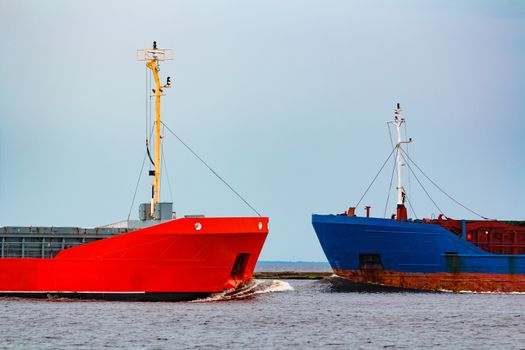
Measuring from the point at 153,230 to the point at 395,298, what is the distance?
1272 cm

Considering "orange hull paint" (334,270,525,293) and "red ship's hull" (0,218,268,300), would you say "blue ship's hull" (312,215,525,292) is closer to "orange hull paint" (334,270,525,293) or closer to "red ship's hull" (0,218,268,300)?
"orange hull paint" (334,270,525,293)

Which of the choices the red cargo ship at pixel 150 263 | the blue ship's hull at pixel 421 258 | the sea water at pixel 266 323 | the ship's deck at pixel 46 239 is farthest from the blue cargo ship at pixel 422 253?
Answer: the ship's deck at pixel 46 239

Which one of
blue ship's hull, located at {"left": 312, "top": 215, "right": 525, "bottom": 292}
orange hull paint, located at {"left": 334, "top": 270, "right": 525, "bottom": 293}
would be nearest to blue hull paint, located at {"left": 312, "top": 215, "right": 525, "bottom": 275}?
blue ship's hull, located at {"left": 312, "top": 215, "right": 525, "bottom": 292}

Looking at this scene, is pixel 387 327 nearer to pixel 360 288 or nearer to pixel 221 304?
pixel 221 304

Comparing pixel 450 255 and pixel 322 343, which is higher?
pixel 450 255

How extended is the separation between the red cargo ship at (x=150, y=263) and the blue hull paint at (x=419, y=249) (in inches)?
364

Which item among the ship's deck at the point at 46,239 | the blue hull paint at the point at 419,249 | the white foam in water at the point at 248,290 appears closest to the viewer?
the white foam in water at the point at 248,290

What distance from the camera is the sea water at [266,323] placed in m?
30.2

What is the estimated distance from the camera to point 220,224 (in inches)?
1486

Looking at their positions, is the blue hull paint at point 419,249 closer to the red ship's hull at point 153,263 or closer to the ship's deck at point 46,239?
the red ship's hull at point 153,263

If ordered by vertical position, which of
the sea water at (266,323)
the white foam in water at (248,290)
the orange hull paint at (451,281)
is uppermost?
the orange hull paint at (451,281)

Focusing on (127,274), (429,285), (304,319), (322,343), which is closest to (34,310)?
(127,274)

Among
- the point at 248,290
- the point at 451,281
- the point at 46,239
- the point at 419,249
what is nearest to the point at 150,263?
the point at 46,239

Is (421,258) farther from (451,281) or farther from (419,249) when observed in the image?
(451,281)
